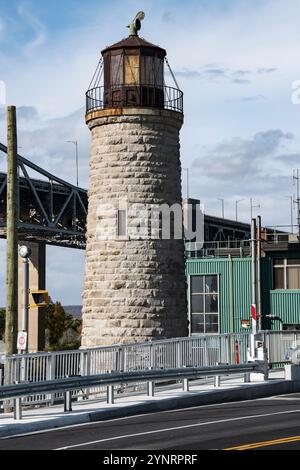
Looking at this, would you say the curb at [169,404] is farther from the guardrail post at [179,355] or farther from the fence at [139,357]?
the guardrail post at [179,355]

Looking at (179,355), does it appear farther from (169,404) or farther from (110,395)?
(110,395)

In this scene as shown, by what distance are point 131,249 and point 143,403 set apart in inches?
527

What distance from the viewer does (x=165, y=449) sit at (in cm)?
1498

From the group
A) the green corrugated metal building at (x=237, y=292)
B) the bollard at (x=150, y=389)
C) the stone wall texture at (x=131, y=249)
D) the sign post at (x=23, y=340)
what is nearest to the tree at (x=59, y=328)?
the green corrugated metal building at (x=237, y=292)

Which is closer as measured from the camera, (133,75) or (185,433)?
(185,433)

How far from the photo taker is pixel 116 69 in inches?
1387

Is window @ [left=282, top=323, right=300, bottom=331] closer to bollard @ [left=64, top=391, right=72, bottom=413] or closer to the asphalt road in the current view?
the asphalt road

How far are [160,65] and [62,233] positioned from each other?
68.1 metres

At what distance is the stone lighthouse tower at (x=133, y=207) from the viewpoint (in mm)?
34000

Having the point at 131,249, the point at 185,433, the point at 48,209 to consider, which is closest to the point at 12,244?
the point at 185,433

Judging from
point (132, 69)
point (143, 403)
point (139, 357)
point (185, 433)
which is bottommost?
point (185, 433)

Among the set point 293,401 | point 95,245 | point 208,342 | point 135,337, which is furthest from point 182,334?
point 293,401

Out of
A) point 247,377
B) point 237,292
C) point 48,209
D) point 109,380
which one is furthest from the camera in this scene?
point 48,209

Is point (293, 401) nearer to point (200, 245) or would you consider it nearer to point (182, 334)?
point (182, 334)
